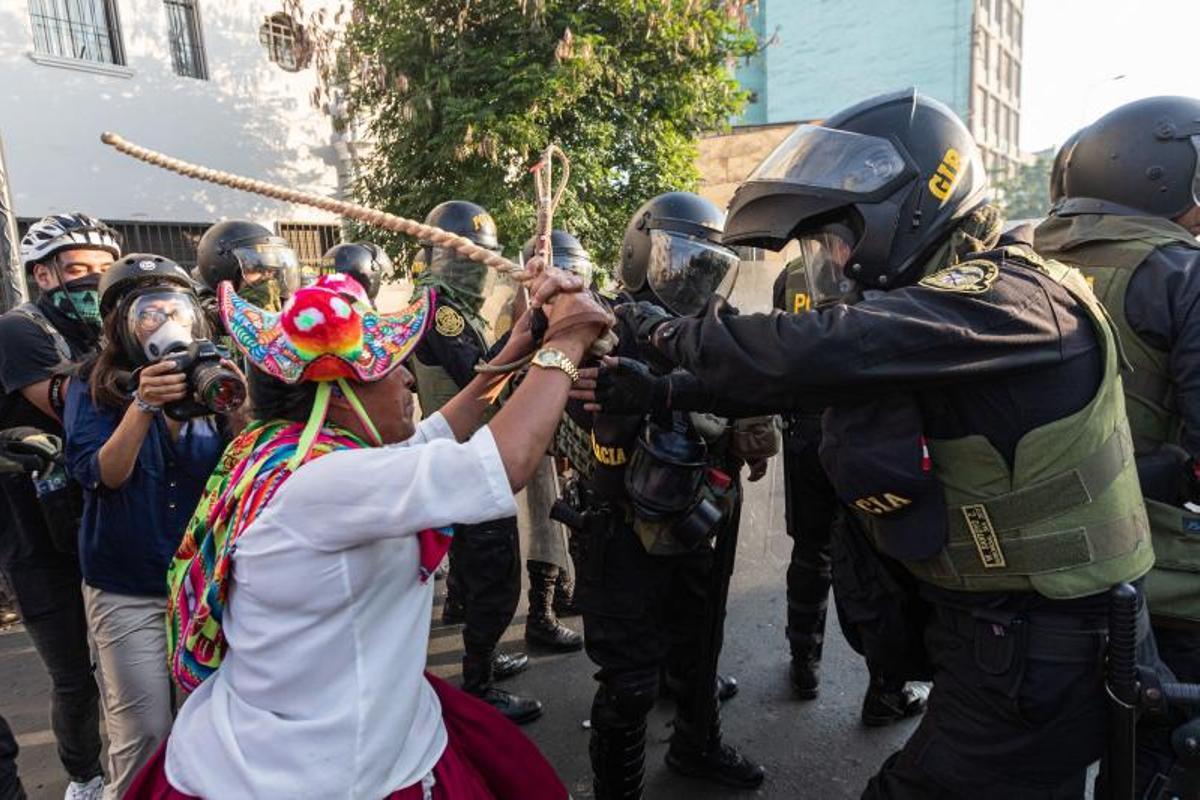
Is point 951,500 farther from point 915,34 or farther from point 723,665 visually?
point 915,34

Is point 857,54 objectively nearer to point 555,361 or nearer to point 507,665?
point 507,665

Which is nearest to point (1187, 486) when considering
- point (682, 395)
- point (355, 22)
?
point (682, 395)

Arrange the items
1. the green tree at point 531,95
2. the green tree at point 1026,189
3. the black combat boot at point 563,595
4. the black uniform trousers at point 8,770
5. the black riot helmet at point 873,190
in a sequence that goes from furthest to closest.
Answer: the green tree at point 1026,189, the green tree at point 531,95, the black combat boot at point 563,595, the black uniform trousers at point 8,770, the black riot helmet at point 873,190

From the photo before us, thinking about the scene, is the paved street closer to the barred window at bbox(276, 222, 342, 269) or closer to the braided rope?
the braided rope

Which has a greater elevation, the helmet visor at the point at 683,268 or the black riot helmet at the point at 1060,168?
the black riot helmet at the point at 1060,168

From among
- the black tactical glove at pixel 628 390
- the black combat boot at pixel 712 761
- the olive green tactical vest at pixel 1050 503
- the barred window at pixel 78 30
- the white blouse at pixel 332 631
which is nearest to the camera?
the white blouse at pixel 332 631

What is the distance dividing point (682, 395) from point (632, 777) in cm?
141

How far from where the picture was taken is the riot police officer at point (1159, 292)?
2135 mm

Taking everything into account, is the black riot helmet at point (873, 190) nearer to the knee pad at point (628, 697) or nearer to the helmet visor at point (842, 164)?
the helmet visor at point (842, 164)

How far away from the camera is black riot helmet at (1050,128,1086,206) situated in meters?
2.88

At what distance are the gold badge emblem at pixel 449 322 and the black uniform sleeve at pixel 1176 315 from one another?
267 centimetres

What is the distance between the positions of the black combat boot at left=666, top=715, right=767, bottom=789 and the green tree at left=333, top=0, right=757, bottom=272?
7.51 m

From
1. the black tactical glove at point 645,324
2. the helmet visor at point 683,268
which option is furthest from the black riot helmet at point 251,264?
the black tactical glove at point 645,324

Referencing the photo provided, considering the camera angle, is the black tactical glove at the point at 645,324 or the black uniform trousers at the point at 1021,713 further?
the black tactical glove at the point at 645,324
